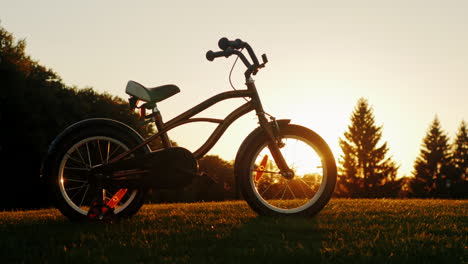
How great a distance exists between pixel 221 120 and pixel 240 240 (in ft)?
Result: 6.20

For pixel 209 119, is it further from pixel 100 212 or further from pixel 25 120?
pixel 25 120

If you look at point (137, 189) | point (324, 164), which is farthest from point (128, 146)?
point (324, 164)

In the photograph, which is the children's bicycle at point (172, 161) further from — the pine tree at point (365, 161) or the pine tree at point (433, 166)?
the pine tree at point (433, 166)

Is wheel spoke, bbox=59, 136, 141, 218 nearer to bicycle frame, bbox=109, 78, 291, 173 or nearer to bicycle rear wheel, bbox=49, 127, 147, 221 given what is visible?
bicycle rear wheel, bbox=49, 127, 147, 221

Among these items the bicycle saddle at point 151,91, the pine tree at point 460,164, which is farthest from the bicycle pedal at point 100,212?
the pine tree at point 460,164

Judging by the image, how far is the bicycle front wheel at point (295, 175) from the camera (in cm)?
590

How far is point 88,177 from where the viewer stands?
5559 millimetres

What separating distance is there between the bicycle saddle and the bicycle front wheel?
1.20 m

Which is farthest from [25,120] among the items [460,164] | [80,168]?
[460,164]

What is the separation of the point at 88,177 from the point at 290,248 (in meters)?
2.70

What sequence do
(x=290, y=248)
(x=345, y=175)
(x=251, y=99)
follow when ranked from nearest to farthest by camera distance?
(x=290, y=248) < (x=251, y=99) < (x=345, y=175)

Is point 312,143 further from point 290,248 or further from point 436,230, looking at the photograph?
point 290,248

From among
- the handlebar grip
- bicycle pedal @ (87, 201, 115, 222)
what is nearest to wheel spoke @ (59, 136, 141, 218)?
bicycle pedal @ (87, 201, 115, 222)

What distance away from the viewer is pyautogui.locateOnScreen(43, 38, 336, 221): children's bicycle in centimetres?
559
